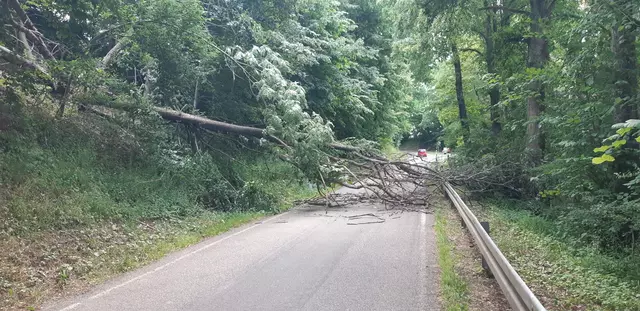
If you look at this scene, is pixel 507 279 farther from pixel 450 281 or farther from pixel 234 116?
pixel 234 116

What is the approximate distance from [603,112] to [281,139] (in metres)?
8.81

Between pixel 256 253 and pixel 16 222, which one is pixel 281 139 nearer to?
pixel 256 253

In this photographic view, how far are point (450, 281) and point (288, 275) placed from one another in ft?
7.53

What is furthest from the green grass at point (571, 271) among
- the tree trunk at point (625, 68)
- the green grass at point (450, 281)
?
the tree trunk at point (625, 68)

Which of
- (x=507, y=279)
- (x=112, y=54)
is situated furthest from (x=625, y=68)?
(x=112, y=54)

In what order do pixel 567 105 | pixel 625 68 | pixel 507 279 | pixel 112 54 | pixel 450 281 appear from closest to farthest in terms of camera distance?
pixel 507 279 < pixel 450 281 < pixel 625 68 < pixel 567 105 < pixel 112 54

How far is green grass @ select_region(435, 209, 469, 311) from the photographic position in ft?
18.0

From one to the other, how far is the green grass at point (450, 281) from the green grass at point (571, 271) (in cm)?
89

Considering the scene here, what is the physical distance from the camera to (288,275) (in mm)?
6863

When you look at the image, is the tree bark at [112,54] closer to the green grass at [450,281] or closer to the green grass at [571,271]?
the green grass at [450,281]

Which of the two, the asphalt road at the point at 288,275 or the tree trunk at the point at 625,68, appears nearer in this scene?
the asphalt road at the point at 288,275

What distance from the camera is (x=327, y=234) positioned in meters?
10.3

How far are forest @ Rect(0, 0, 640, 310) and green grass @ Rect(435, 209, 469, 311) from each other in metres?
2.17

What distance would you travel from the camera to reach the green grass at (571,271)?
5444mm
